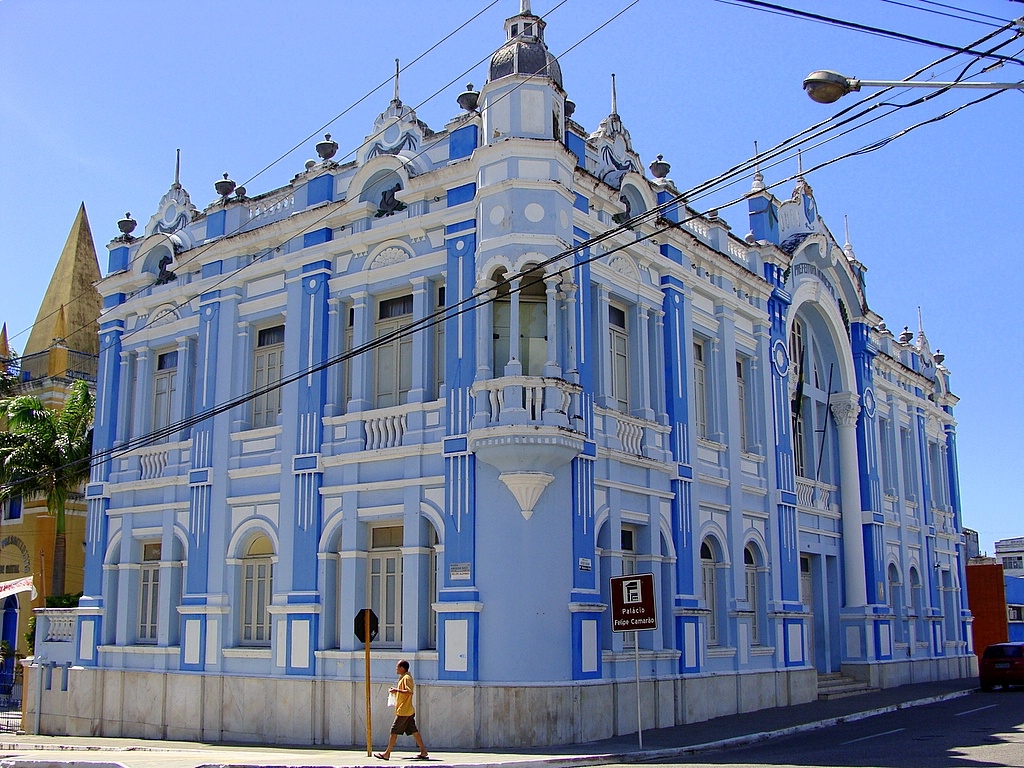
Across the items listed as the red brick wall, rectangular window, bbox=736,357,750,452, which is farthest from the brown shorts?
the red brick wall

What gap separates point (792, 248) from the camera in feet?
92.5

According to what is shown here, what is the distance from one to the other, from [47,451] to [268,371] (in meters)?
11.6

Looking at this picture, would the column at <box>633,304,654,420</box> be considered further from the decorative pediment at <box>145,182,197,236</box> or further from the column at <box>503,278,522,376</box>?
the decorative pediment at <box>145,182,197,236</box>

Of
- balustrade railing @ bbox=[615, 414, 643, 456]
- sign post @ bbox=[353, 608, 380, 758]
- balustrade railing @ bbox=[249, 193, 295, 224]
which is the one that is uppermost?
balustrade railing @ bbox=[249, 193, 295, 224]

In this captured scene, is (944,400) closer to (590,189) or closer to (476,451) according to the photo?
(590,189)

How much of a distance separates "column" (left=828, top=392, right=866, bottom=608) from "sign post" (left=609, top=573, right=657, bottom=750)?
1337cm

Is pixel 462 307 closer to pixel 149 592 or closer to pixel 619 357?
pixel 619 357

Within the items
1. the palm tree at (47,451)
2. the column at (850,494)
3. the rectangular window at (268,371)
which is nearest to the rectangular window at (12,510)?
the palm tree at (47,451)

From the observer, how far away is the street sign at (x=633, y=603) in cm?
1697

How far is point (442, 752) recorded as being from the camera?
17.3 m

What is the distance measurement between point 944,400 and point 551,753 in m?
27.6

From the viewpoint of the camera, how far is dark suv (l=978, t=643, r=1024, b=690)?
30.1 metres

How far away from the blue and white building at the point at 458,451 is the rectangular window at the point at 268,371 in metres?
0.08

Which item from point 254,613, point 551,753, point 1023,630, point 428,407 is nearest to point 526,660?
point 551,753
